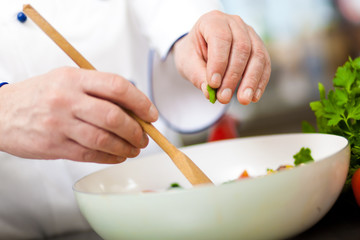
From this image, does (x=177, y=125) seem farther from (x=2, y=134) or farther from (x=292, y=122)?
(x=292, y=122)

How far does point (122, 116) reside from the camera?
584 millimetres

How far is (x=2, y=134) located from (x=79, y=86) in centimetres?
15

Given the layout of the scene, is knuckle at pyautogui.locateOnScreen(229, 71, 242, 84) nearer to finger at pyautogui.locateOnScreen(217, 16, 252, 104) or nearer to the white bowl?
finger at pyautogui.locateOnScreen(217, 16, 252, 104)

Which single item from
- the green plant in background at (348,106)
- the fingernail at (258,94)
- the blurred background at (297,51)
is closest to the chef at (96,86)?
the fingernail at (258,94)

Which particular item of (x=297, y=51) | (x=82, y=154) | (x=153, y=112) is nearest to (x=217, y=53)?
(x=153, y=112)

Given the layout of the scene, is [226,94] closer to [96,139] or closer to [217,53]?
[217,53]

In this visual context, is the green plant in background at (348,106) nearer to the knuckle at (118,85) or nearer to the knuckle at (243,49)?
the knuckle at (243,49)

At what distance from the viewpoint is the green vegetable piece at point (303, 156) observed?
29.9 inches

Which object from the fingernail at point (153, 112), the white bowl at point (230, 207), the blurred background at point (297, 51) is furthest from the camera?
the blurred background at point (297, 51)

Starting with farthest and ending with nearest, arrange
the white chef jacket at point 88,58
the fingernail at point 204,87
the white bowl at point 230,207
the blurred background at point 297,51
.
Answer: the blurred background at point 297,51, the white chef jacket at point 88,58, the fingernail at point 204,87, the white bowl at point 230,207

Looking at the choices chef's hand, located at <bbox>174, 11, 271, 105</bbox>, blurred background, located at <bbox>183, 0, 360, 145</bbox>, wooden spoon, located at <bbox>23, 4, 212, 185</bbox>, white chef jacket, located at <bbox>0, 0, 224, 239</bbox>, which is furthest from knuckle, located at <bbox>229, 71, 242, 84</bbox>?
blurred background, located at <bbox>183, 0, 360, 145</bbox>

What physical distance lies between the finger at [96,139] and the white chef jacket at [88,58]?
362 millimetres

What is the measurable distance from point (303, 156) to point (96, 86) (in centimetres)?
38

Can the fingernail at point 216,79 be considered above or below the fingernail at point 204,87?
above
